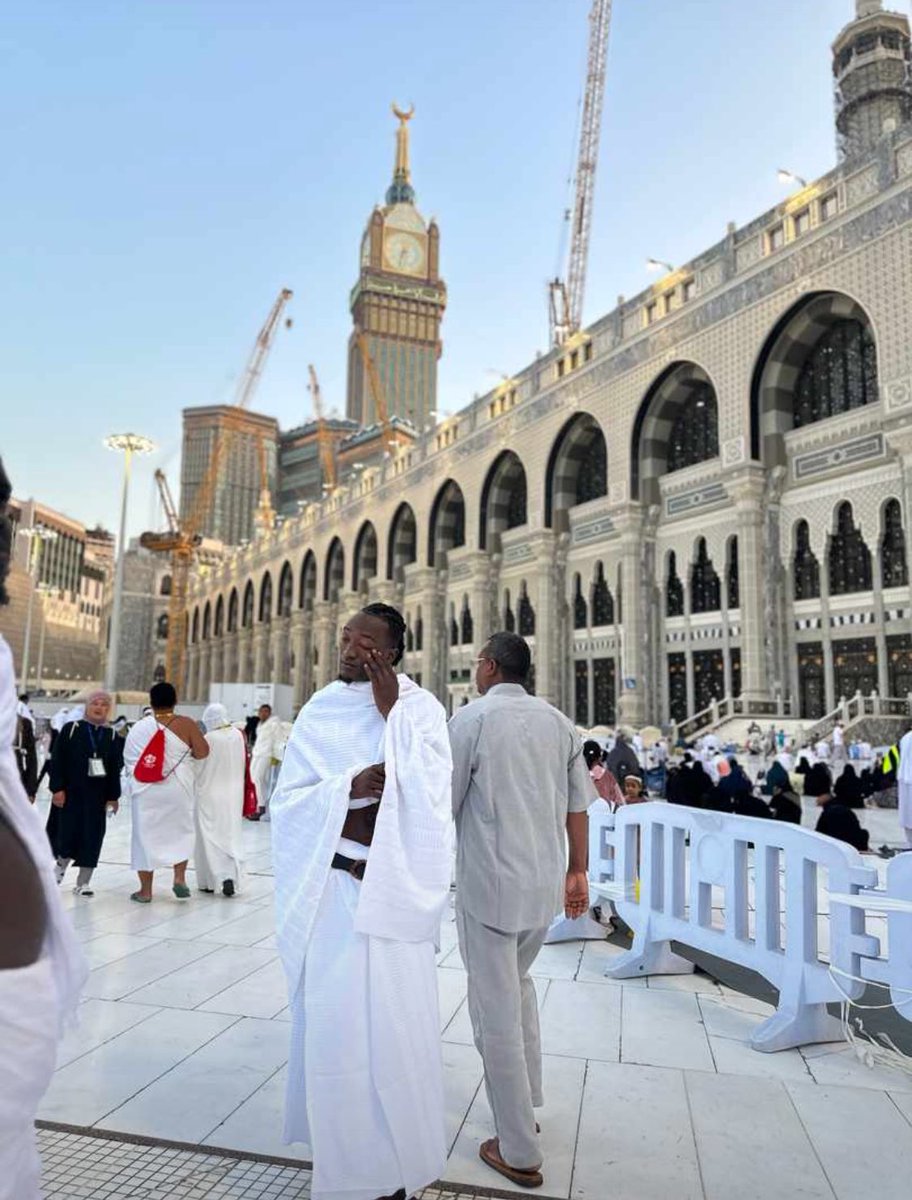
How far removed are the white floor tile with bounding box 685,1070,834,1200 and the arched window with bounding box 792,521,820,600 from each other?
18.5m

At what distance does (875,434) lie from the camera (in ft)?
60.5

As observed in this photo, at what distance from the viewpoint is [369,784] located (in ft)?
7.68

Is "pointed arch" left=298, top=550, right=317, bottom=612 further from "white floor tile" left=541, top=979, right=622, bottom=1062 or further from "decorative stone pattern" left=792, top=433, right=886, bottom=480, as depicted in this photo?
"white floor tile" left=541, top=979, right=622, bottom=1062

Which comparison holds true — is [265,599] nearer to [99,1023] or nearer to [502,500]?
[502,500]

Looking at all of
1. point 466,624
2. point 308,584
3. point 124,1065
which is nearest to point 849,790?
point 124,1065

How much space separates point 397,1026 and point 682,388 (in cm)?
2381

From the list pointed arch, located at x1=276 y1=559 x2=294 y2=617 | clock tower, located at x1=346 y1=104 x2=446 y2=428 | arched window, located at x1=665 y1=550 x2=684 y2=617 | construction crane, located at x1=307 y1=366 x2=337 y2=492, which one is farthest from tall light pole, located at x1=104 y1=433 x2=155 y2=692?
clock tower, located at x1=346 y1=104 x2=446 y2=428

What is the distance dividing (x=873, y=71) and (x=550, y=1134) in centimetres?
5576

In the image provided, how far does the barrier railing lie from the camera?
3.27m

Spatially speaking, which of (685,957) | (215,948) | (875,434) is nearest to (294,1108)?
(215,948)

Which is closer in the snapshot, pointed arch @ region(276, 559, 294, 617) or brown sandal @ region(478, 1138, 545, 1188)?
brown sandal @ region(478, 1138, 545, 1188)

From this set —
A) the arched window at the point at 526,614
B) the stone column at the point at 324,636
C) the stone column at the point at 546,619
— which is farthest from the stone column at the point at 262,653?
the stone column at the point at 546,619

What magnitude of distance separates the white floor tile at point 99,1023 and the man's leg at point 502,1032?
5.66 feet

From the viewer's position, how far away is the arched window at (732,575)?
2162 centimetres
